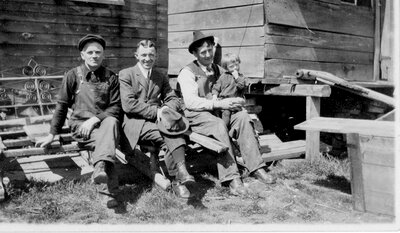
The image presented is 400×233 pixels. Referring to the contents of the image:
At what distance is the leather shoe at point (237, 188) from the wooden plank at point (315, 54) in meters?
2.39

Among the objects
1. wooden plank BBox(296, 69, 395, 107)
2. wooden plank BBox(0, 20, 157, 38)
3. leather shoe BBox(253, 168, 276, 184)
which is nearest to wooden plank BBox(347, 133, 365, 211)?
leather shoe BBox(253, 168, 276, 184)

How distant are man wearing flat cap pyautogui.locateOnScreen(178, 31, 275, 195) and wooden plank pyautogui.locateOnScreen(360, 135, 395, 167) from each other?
118 centimetres

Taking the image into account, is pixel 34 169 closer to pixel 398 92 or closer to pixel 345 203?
pixel 345 203

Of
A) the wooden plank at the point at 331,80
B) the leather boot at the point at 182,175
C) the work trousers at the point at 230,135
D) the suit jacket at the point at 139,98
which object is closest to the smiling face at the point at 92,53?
the suit jacket at the point at 139,98

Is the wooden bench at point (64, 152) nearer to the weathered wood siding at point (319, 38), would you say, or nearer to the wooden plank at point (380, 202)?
the weathered wood siding at point (319, 38)

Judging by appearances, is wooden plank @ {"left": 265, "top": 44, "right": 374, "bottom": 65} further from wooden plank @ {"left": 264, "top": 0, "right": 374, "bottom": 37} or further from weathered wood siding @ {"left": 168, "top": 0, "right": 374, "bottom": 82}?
wooden plank @ {"left": 264, "top": 0, "right": 374, "bottom": 37}

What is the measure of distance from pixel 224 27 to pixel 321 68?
72.3 inches

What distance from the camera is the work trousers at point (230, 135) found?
4387 mm

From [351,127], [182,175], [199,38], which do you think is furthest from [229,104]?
[351,127]

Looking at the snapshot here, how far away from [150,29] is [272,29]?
3955 mm

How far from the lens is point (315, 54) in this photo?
6801 millimetres

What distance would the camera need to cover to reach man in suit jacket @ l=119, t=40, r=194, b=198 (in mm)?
4004

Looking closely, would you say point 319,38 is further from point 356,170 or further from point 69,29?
point 69,29

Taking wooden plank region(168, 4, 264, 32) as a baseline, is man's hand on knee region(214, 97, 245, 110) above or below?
below
